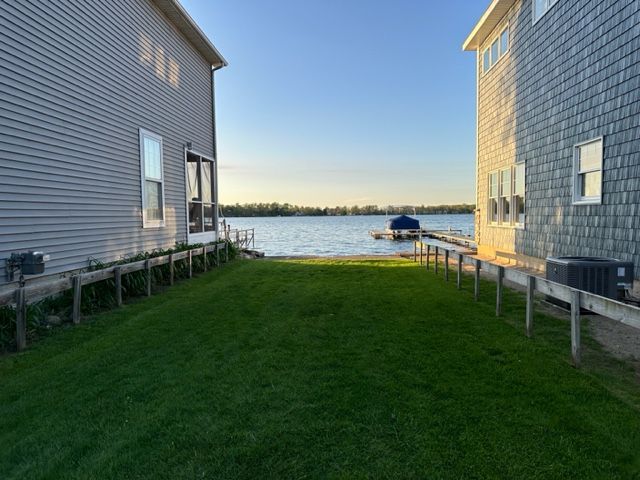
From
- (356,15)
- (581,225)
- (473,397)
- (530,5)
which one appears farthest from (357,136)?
(473,397)

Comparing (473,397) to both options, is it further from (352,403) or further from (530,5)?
(530,5)

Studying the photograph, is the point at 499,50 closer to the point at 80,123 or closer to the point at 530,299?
the point at 530,299

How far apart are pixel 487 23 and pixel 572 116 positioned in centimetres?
583

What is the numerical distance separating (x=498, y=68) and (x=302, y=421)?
12262mm

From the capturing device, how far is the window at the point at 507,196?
11000 millimetres

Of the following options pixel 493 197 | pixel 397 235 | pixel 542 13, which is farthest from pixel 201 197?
pixel 397 235

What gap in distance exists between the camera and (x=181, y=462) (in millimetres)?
2590

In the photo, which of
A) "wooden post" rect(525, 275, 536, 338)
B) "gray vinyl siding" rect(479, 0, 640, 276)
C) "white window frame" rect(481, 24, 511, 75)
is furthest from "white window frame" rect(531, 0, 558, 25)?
"wooden post" rect(525, 275, 536, 338)

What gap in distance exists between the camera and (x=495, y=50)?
12820mm

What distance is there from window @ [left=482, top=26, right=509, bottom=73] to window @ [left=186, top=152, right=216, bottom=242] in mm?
9199

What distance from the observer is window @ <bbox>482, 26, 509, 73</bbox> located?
1187 centimetres

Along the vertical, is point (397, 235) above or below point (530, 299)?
below

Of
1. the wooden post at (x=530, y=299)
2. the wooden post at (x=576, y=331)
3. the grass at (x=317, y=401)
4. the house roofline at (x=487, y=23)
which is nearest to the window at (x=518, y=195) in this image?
the house roofline at (x=487, y=23)

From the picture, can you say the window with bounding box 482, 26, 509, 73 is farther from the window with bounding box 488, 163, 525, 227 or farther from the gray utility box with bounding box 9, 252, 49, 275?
the gray utility box with bounding box 9, 252, 49, 275
